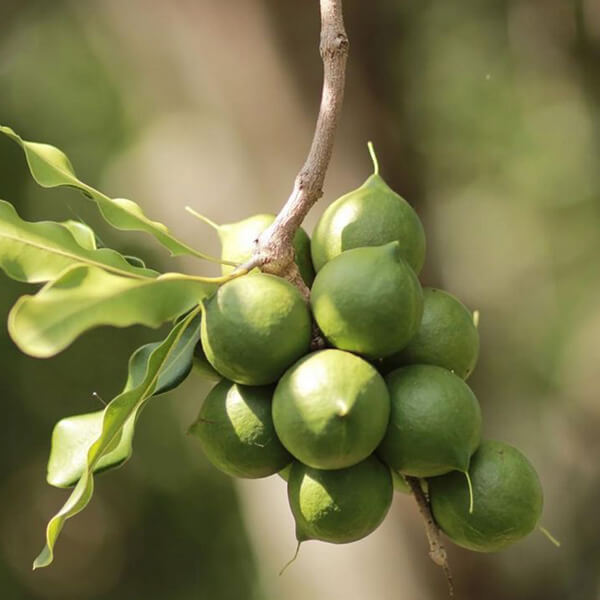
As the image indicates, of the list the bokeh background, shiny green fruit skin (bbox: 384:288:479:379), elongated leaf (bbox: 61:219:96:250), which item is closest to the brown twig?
shiny green fruit skin (bbox: 384:288:479:379)

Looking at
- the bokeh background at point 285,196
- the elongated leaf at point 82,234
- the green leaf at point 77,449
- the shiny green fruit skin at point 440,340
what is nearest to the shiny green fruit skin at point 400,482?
the shiny green fruit skin at point 440,340

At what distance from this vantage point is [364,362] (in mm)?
1039

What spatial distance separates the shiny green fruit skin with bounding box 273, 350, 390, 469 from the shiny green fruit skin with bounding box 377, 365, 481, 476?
3cm

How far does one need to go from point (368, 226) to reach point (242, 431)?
1.03 ft

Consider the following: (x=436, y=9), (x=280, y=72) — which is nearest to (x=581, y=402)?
(x=280, y=72)

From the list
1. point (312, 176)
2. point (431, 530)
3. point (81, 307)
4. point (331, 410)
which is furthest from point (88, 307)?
point (431, 530)

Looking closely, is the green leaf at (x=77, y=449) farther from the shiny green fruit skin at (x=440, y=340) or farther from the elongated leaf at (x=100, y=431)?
the shiny green fruit skin at (x=440, y=340)

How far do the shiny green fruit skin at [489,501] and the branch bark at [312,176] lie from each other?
31 cm

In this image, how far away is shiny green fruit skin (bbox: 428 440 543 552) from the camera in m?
1.11

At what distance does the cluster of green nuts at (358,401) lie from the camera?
101cm

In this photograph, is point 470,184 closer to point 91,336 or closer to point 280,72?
point 280,72

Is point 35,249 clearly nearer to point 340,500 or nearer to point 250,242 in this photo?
point 250,242

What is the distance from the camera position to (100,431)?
1142 mm

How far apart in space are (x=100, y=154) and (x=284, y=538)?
9.82 feet
